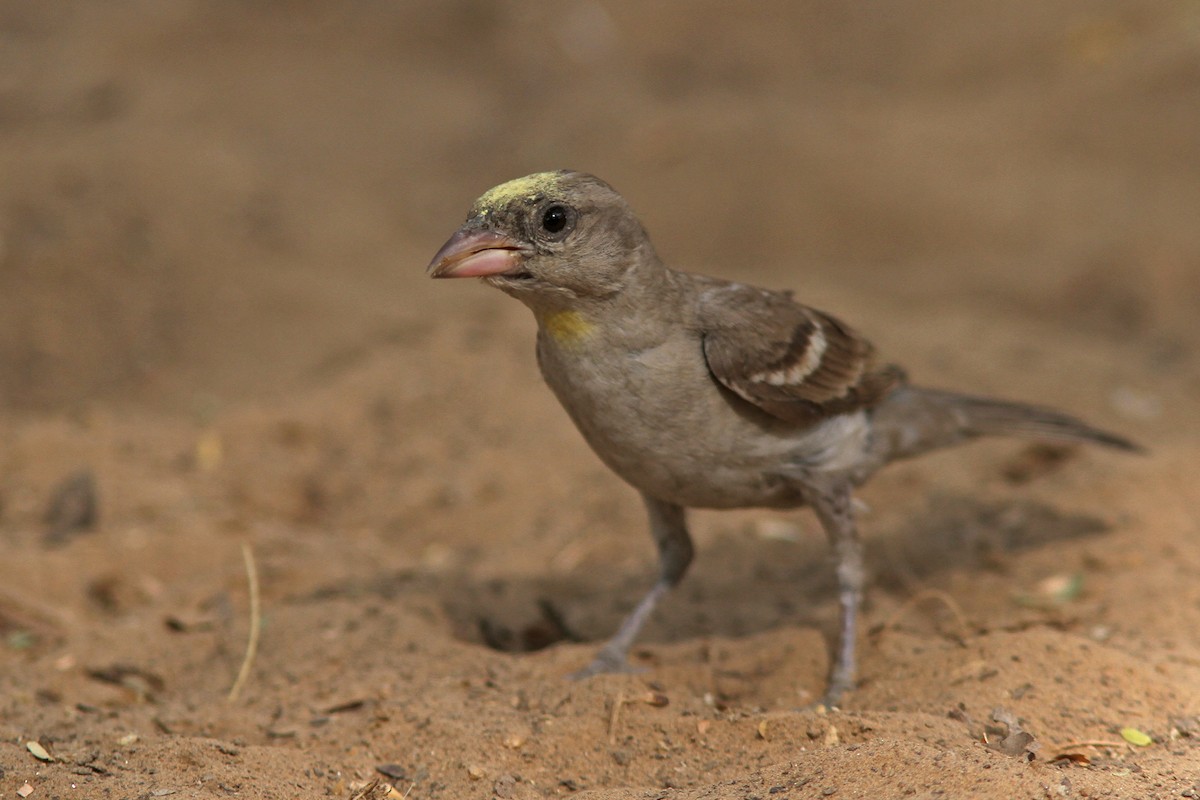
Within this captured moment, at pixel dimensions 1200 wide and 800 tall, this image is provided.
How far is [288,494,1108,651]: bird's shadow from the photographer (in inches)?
225

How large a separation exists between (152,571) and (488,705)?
2511mm

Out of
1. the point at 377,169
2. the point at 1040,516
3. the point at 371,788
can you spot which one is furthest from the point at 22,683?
the point at 377,169

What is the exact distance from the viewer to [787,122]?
37.7 feet

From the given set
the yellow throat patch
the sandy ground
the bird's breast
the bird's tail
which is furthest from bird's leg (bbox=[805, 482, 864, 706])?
the yellow throat patch

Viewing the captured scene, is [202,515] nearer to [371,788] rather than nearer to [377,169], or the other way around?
[371,788]

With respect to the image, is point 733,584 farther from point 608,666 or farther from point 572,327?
point 572,327

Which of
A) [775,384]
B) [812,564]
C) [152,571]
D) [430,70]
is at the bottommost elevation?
[812,564]

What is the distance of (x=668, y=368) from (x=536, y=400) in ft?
11.7

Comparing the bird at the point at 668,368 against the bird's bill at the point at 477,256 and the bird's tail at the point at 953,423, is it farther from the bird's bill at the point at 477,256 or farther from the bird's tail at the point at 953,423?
the bird's tail at the point at 953,423

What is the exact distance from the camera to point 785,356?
4.86 meters

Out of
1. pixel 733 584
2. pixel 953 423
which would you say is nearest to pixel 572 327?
pixel 733 584

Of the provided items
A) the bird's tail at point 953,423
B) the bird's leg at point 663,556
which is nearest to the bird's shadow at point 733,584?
the bird's leg at point 663,556

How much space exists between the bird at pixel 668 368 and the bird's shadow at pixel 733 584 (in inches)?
21.9

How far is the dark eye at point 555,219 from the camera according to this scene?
4.37 m
